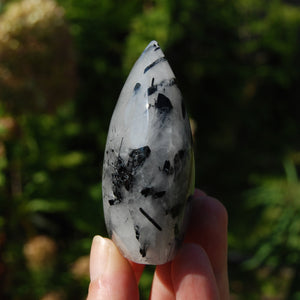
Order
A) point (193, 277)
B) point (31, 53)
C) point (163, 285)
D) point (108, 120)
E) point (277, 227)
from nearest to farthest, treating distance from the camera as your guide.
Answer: point (193, 277) → point (163, 285) → point (31, 53) → point (277, 227) → point (108, 120)

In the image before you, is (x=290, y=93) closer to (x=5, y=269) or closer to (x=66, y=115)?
(x=66, y=115)

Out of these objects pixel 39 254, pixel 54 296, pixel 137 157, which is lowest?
pixel 54 296

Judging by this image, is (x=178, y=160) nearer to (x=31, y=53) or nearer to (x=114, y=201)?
(x=114, y=201)

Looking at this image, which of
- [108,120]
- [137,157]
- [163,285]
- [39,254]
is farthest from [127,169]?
[108,120]

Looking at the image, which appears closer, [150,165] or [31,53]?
[150,165]

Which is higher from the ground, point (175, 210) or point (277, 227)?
point (175, 210)

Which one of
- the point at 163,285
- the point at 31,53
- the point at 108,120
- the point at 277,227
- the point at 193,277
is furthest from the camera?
the point at 108,120

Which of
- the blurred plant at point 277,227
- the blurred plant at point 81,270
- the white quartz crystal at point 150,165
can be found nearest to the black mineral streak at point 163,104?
the white quartz crystal at point 150,165

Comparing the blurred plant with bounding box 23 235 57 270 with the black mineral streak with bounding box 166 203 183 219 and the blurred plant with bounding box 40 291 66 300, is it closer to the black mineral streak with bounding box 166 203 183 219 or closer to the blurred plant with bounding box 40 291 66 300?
the blurred plant with bounding box 40 291 66 300
